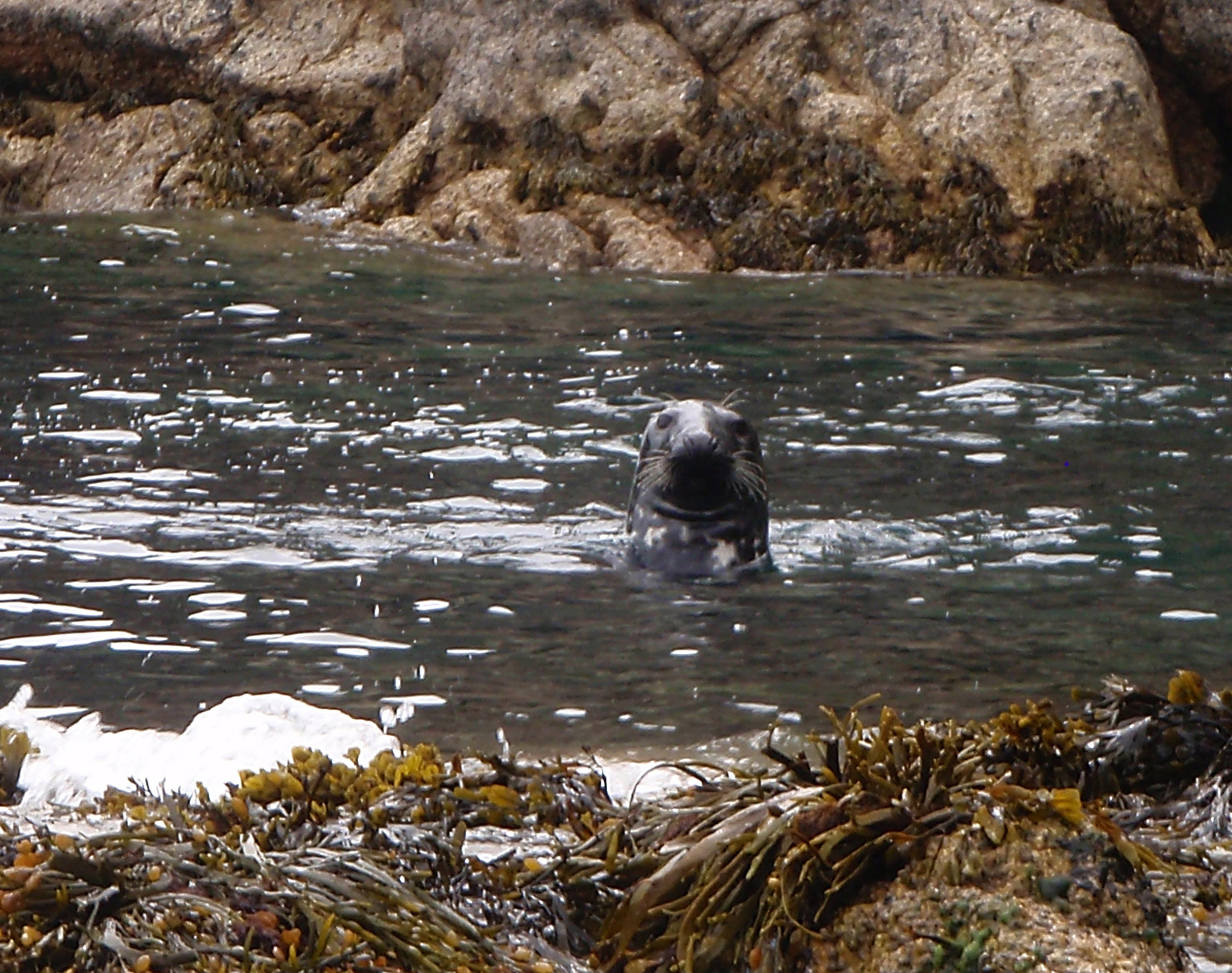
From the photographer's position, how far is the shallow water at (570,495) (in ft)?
21.1

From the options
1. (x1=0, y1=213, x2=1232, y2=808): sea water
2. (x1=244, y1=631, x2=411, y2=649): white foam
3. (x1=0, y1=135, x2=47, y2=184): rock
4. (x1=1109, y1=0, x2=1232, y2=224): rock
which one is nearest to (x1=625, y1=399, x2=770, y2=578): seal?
(x1=0, y1=213, x2=1232, y2=808): sea water

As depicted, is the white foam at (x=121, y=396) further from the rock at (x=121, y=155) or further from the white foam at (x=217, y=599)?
the rock at (x=121, y=155)

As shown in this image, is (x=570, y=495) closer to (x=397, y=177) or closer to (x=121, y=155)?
(x=397, y=177)

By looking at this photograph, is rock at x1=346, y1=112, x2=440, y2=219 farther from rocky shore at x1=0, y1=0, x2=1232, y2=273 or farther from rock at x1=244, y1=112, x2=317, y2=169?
rock at x1=244, y1=112, x2=317, y2=169

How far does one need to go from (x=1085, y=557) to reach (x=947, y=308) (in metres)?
6.66

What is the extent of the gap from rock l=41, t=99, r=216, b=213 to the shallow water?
4235 mm

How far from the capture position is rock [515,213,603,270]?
1666 centimetres

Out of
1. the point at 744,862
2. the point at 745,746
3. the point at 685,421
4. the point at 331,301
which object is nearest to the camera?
the point at 744,862

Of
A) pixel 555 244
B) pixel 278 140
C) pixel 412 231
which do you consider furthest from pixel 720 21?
pixel 278 140

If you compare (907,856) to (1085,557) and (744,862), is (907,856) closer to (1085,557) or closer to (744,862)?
(744,862)

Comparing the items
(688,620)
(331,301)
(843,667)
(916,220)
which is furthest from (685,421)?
(916,220)

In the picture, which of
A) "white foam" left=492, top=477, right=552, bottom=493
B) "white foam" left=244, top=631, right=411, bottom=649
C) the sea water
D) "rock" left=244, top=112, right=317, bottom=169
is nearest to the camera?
the sea water

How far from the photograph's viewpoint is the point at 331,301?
14367mm

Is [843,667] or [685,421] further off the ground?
[685,421]
